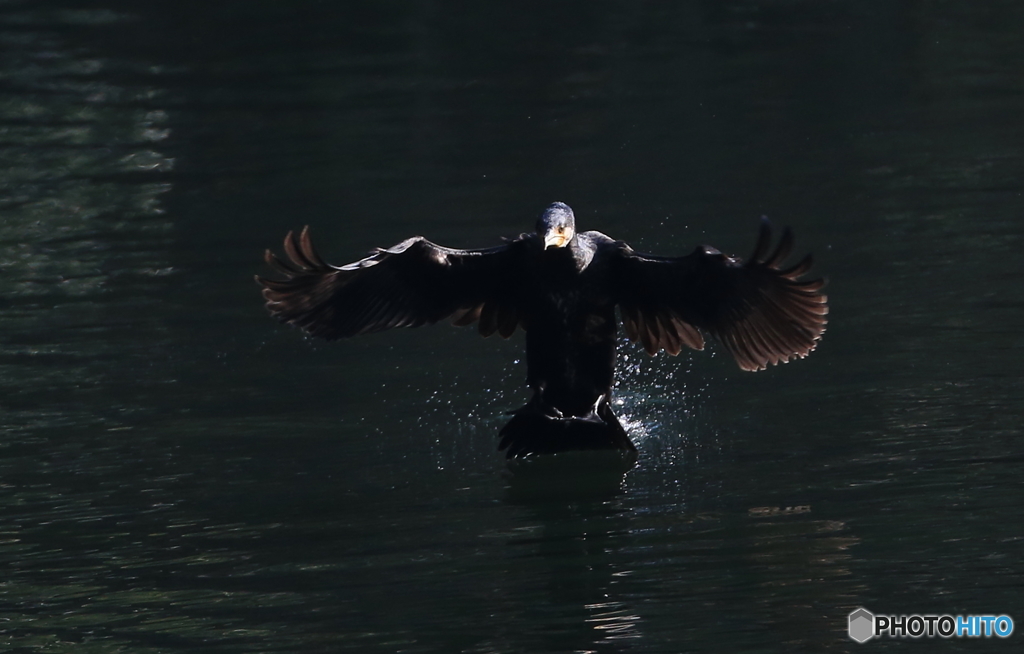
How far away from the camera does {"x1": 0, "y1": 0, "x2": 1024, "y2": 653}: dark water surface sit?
6.13 metres

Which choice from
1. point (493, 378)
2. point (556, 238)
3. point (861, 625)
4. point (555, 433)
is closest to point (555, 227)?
point (556, 238)

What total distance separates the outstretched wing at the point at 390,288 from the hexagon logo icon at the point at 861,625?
8.35 ft

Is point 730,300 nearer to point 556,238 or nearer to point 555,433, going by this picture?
point 556,238

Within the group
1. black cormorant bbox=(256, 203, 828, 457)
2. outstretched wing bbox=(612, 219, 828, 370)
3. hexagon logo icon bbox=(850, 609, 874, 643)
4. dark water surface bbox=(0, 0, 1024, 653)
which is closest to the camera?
hexagon logo icon bbox=(850, 609, 874, 643)

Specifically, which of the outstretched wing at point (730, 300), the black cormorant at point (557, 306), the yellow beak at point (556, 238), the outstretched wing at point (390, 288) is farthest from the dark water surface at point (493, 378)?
the yellow beak at point (556, 238)

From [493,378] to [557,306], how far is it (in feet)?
4.18

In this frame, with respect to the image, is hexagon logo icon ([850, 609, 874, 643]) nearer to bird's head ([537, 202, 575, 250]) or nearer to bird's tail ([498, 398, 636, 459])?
bird's tail ([498, 398, 636, 459])

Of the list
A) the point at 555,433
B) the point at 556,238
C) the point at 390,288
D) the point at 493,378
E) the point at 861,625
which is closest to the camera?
the point at 861,625

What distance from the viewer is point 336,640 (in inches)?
229

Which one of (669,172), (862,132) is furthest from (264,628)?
(862,132)

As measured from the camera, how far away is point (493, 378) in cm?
877

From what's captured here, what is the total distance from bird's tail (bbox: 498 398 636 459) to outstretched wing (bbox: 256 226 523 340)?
0.61m

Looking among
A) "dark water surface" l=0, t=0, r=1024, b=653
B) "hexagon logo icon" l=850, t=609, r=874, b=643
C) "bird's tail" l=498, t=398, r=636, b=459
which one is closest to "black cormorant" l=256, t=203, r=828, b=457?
"bird's tail" l=498, t=398, r=636, b=459

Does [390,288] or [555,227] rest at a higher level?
[555,227]
